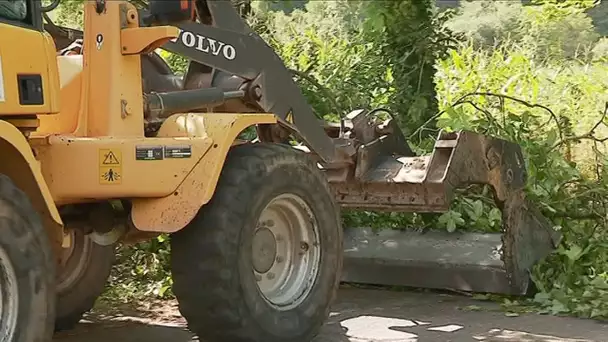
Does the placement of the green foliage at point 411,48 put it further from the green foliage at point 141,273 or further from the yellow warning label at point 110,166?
the yellow warning label at point 110,166

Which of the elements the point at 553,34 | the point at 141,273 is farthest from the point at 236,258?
the point at 553,34

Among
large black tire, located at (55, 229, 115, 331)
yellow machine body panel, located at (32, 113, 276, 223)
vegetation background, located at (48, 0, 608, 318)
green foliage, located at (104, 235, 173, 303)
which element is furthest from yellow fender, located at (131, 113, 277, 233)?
green foliage, located at (104, 235, 173, 303)

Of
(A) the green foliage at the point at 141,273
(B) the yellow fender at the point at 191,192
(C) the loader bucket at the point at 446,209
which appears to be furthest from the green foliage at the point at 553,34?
(B) the yellow fender at the point at 191,192

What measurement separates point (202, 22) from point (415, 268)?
2467 millimetres

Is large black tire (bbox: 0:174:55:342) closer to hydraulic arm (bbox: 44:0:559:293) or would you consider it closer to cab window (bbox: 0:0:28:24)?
cab window (bbox: 0:0:28:24)

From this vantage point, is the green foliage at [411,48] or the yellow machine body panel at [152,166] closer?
the yellow machine body panel at [152,166]

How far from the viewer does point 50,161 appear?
15.5ft

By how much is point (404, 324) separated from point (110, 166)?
7.81 feet

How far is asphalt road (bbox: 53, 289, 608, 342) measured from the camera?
5941 mm

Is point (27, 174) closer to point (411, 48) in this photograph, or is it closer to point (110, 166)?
point (110, 166)

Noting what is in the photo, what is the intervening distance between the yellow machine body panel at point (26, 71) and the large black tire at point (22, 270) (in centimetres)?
40

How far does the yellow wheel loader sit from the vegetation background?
3.96ft

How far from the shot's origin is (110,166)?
15.6ft

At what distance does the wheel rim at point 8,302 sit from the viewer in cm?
395
